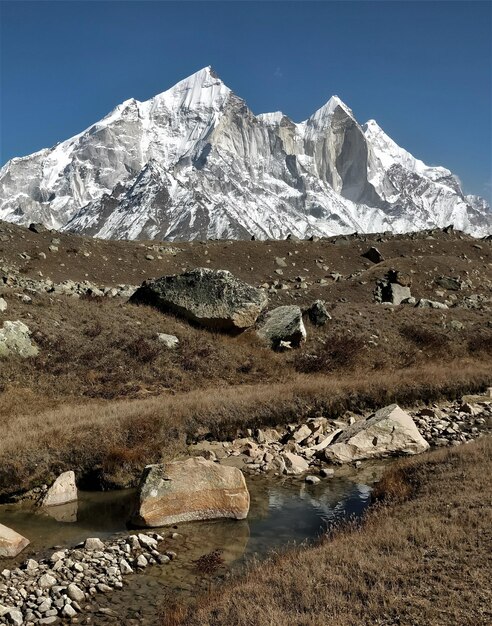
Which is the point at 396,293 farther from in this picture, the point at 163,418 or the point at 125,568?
the point at 125,568

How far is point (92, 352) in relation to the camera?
95.8 feet

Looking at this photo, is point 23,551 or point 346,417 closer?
point 23,551

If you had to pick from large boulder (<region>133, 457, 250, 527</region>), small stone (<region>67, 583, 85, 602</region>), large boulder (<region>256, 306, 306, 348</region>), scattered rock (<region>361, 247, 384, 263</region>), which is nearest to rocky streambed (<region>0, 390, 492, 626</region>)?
small stone (<region>67, 583, 85, 602</region>)

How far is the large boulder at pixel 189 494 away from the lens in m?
14.5

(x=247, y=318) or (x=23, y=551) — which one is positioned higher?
(x=247, y=318)

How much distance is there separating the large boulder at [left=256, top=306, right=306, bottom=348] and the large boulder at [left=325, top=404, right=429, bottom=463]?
1367cm

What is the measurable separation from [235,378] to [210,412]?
7996 mm

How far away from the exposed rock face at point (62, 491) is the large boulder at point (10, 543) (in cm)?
306

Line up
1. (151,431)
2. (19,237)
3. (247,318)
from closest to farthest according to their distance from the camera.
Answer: (151,431) < (247,318) < (19,237)

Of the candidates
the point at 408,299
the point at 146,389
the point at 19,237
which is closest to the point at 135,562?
the point at 146,389

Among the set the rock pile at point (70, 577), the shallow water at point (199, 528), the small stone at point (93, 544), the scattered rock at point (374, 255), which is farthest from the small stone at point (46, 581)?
the scattered rock at point (374, 255)

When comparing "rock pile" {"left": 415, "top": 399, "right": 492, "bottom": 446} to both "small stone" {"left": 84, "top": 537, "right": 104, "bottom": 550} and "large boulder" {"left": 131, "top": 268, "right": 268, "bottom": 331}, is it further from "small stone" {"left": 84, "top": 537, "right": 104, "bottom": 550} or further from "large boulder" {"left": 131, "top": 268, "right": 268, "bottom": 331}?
"small stone" {"left": 84, "top": 537, "right": 104, "bottom": 550}

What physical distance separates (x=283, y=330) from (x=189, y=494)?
22.1 meters

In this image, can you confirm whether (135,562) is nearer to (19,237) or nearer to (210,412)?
(210,412)
